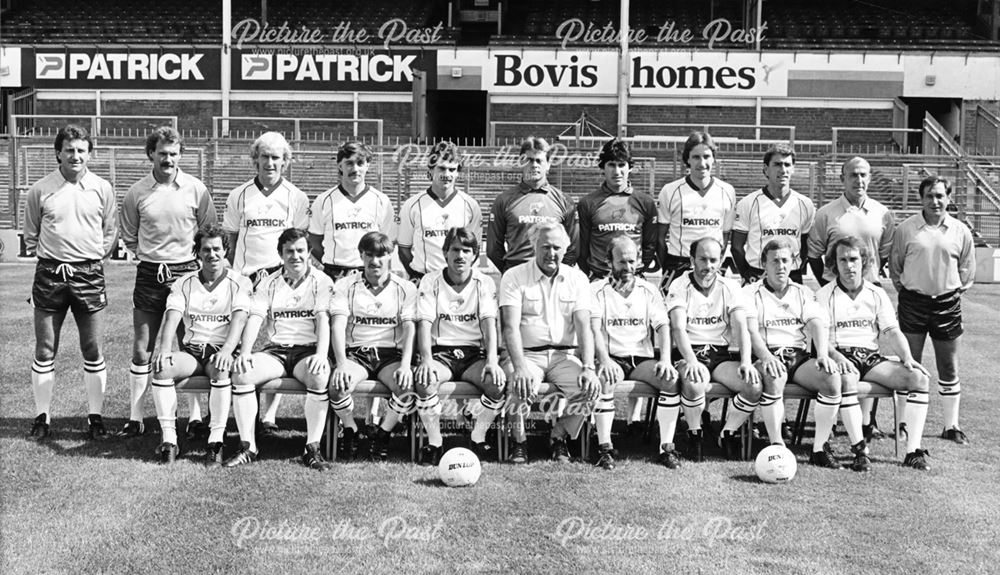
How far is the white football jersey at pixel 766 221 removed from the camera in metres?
7.42

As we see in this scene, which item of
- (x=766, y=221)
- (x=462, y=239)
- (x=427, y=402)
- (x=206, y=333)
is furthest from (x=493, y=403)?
(x=766, y=221)

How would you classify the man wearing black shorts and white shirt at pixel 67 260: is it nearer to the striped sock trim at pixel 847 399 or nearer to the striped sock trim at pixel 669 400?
the striped sock trim at pixel 669 400

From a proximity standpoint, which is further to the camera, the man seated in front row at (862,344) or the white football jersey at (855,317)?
the white football jersey at (855,317)

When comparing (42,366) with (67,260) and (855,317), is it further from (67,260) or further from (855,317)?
(855,317)

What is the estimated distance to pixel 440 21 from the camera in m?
28.7

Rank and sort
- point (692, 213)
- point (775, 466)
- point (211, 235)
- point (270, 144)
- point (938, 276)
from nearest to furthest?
point (775, 466) < point (211, 235) < point (270, 144) < point (938, 276) < point (692, 213)

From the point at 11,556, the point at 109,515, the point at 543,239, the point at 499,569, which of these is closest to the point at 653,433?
the point at 543,239

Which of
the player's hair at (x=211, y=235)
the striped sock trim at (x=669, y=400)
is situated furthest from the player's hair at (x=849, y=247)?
the player's hair at (x=211, y=235)

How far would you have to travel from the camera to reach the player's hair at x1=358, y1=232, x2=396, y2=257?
653cm

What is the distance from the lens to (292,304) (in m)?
6.74

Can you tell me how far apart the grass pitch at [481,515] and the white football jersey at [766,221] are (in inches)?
58.8

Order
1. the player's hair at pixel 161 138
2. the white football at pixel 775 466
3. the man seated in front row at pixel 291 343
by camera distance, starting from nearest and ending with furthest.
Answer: the white football at pixel 775 466 → the man seated in front row at pixel 291 343 → the player's hair at pixel 161 138

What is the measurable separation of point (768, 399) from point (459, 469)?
79.2 inches

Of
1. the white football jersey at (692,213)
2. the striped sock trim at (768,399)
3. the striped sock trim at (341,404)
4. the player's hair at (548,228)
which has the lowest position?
the striped sock trim at (341,404)
